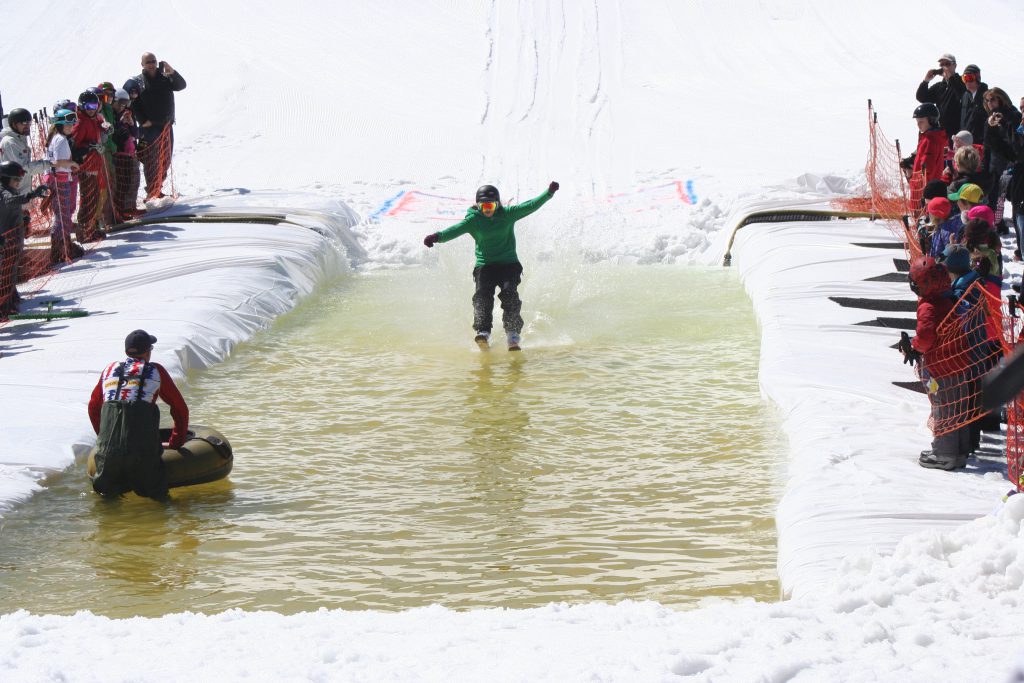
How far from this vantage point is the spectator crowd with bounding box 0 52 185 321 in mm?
11430

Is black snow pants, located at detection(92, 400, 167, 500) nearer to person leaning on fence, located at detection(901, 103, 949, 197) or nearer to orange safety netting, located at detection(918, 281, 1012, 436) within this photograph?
orange safety netting, located at detection(918, 281, 1012, 436)

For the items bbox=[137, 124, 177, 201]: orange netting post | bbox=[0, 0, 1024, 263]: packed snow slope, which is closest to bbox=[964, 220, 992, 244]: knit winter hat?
bbox=[0, 0, 1024, 263]: packed snow slope

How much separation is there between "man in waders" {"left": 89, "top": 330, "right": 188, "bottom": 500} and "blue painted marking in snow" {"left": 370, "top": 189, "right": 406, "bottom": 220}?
10846mm

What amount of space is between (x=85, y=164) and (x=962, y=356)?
1035cm

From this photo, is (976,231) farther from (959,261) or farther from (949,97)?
(949,97)

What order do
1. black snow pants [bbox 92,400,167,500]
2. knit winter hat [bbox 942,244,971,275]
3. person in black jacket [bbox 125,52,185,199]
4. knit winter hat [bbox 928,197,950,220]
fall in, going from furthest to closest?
person in black jacket [bbox 125,52,185,199] < knit winter hat [bbox 928,197,950,220] < knit winter hat [bbox 942,244,971,275] < black snow pants [bbox 92,400,167,500]

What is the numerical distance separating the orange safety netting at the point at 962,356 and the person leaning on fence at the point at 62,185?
30.7 ft

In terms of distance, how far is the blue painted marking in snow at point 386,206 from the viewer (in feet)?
58.4

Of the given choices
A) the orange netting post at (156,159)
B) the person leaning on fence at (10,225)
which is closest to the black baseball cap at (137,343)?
the person leaning on fence at (10,225)

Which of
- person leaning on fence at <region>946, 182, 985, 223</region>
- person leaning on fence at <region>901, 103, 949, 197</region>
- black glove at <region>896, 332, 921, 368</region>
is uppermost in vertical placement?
person leaning on fence at <region>901, 103, 949, 197</region>

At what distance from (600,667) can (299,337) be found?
7859mm

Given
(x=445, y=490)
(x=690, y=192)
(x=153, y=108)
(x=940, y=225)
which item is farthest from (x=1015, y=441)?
(x=153, y=108)

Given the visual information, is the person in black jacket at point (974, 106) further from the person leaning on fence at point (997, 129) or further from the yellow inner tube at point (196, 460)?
the yellow inner tube at point (196, 460)

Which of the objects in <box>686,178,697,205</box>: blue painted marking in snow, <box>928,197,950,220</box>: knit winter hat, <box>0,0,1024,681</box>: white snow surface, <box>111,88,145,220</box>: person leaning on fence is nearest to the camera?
<box>0,0,1024,681</box>: white snow surface
